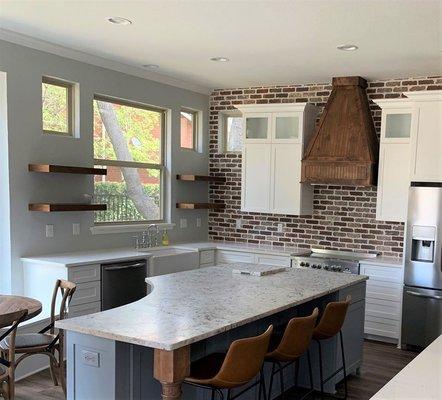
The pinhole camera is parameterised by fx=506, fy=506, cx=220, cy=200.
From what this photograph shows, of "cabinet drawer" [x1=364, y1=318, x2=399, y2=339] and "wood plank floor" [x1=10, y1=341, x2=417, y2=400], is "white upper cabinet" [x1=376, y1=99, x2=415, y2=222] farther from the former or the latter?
"wood plank floor" [x1=10, y1=341, x2=417, y2=400]

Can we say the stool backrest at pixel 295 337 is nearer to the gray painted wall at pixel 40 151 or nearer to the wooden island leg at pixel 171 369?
the wooden island leg at pixel 171 369

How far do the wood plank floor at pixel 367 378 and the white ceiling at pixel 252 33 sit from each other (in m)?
2.92

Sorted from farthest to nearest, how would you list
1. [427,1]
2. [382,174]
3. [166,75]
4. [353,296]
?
[166,75], [382,174], [353,296], [427,1]

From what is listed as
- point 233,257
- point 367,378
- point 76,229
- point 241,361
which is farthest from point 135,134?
point 241,361

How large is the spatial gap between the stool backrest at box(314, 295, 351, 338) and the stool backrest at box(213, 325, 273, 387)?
2.91 feet

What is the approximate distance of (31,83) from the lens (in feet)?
15.4

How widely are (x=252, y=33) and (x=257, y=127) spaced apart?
2.30m

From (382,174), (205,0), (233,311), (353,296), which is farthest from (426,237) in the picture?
(205,0)

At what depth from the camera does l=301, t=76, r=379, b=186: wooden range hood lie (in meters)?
5.69

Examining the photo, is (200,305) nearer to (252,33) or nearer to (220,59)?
(252,33)

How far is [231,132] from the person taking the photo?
713 cm

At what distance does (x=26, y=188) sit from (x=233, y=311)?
2.66 meters

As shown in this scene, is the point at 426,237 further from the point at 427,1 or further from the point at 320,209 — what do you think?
the point at 427,1

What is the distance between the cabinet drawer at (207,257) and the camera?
20.6ft
